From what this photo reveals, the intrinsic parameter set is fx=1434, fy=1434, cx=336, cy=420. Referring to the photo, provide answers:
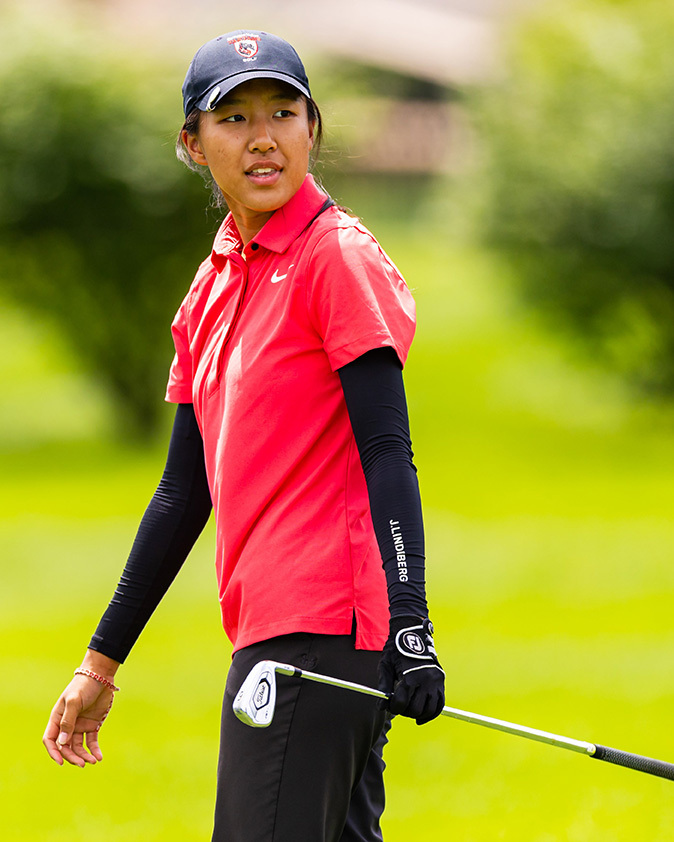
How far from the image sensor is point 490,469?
653 inches

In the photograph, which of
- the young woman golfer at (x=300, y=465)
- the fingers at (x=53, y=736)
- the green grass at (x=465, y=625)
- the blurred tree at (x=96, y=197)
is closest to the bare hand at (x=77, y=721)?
the fingers at (x=53, y=736)

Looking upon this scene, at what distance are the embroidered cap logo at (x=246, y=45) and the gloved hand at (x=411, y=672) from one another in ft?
4.03

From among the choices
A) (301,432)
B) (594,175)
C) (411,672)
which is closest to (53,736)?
(301,432)

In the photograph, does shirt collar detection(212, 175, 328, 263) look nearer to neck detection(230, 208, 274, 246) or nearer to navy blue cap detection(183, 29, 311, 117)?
neck detection(230, 208, 274, 246)

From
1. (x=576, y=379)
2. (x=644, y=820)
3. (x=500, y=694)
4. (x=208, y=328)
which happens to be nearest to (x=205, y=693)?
(x=500, y=694)

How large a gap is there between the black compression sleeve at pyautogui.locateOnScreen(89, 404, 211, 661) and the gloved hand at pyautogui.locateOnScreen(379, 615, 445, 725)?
0.87 m

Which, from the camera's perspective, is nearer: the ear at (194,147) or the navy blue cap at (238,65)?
the navy blue cap at (238,65)

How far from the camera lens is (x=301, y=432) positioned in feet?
9.85

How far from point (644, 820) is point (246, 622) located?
11.1 ft

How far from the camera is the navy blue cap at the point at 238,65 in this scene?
3029 millimetres

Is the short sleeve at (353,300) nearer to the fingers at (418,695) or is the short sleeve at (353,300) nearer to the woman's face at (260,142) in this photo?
the woman's face at (260,142)

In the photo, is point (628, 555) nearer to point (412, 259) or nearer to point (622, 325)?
point (622, 325)

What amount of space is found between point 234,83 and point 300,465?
815mm

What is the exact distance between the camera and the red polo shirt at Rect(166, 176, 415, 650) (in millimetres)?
2918
